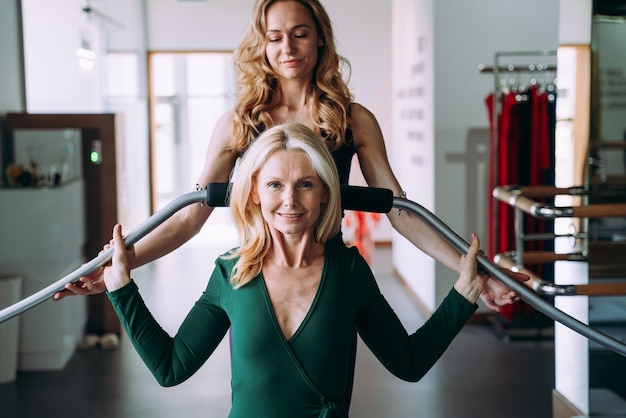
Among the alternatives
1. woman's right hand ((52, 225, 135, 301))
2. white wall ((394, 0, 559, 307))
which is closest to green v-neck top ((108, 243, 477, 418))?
woman's right hand ((52, 225, 135, 301))

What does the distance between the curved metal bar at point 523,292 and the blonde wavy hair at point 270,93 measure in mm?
505

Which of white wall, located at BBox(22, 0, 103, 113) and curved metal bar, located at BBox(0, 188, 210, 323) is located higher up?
white wall, located at BBox(22, 0, 103, 113)

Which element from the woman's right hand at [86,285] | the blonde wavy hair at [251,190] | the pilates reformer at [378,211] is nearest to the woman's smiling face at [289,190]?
the blonde wavy hair at [251,190]

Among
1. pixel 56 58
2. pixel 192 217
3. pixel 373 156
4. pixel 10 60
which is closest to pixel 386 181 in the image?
pixel 373 156

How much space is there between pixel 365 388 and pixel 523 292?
2923 mm

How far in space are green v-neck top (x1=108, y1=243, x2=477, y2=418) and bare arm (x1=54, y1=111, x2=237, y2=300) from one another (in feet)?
1.40

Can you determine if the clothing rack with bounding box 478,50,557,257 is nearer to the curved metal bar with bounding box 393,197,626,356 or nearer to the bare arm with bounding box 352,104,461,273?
the bare arm with bounding box 352,104,461,273

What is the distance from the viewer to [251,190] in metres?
1.61

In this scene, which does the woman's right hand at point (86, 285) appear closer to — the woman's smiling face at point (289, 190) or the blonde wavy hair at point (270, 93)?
the woman's smiling face at point (289, 190)

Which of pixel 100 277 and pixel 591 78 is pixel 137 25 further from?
pixel 100 277

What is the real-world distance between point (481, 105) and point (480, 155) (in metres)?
0.32

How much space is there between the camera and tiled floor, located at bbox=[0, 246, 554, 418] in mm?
4188

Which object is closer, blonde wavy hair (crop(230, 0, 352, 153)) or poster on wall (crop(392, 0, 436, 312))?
blonde wavy hair (crop(230, 0, 352, 153))

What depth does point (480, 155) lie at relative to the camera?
5797 mm
